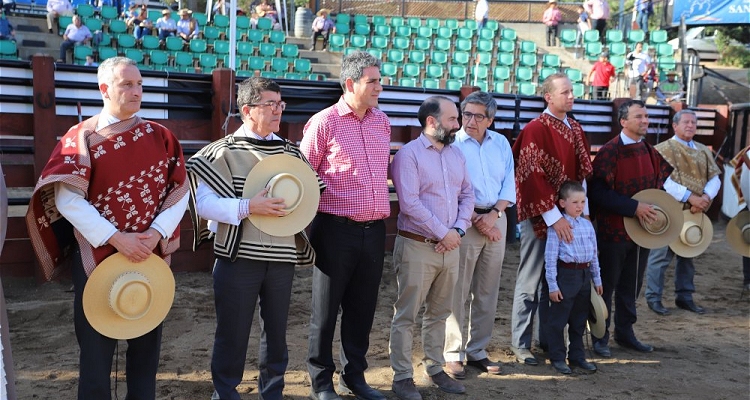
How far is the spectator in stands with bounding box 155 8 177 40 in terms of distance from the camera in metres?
15.2

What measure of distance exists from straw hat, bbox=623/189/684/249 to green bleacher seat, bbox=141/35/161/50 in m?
11.2

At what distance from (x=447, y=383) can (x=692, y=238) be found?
307 centimetres

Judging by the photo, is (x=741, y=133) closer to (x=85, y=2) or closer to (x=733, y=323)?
(x=733, y=323)

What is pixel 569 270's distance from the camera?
5172 mm

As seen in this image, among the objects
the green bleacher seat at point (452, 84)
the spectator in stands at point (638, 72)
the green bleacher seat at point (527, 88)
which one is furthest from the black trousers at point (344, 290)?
the green bleacher seat at point (527, 88)

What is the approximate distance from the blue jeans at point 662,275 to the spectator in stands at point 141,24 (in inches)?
436

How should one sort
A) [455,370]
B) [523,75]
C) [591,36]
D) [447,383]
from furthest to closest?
[591,36] < [523,75] < [455,370] < [447,383]

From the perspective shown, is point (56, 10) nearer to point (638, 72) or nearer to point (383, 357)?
point (638, 72)

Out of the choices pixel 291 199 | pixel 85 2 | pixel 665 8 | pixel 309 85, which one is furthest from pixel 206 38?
pixel 291 199

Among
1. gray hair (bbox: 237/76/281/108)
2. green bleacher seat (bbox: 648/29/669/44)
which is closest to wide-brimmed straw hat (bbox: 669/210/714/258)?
gray hair (bbox: 237/76/281/108)

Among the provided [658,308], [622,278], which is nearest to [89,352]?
[622,278]

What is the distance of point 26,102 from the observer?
6148mm

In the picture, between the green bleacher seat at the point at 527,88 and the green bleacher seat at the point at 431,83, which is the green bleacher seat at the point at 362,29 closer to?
the green bleacher seat at the point at 431,83

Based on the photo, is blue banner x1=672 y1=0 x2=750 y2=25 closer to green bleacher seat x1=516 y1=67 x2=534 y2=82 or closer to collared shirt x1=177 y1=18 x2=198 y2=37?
green bleacher seat x1=516 y1=67 x2=534 y2=82
